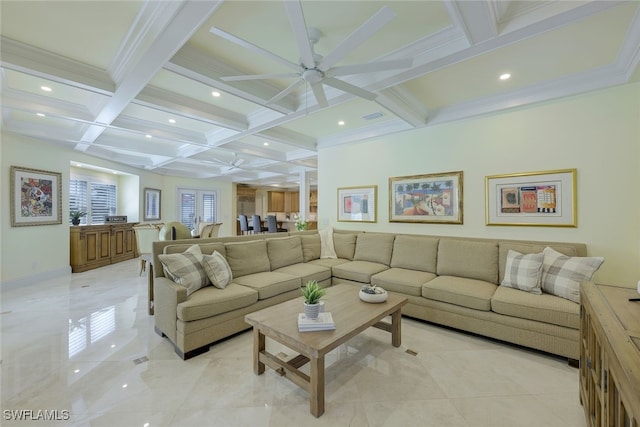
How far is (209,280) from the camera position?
9.14 feet

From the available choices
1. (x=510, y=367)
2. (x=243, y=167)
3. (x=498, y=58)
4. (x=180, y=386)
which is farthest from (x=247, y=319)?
(x=243, y=167)

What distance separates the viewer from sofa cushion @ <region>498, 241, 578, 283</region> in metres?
2.70

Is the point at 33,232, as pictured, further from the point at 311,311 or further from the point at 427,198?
the point at 427,198

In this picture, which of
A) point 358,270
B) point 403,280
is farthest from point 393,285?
point 358,270

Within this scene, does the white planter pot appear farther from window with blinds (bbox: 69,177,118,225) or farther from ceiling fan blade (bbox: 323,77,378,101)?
window with blinds (bbox: 69,177,118,225)

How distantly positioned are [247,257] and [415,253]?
7.29 feet

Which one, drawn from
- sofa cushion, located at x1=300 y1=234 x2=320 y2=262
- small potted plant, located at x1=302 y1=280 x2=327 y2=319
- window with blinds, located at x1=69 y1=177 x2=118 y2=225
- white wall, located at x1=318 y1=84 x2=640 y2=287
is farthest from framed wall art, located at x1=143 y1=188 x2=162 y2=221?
small potted plant, located at x1=302 y1=280 x2=327 y2=319

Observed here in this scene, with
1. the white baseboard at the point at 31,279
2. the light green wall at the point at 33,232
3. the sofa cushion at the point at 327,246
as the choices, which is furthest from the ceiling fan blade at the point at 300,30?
the white baseboard at the point at 31,279

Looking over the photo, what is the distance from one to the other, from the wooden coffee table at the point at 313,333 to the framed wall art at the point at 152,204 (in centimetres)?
678

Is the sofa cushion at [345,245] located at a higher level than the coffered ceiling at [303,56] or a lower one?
lower

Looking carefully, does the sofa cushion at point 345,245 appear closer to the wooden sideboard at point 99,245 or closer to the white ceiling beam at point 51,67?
the white ceiling beam at point 51,67

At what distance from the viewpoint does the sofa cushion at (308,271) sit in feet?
11.1

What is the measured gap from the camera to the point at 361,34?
1.61 m

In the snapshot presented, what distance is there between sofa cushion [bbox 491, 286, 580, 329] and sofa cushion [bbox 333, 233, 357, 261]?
2090 mm
